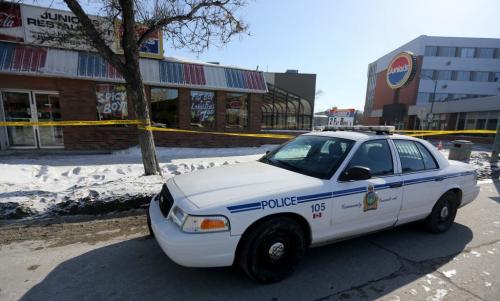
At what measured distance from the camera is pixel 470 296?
2.79 m

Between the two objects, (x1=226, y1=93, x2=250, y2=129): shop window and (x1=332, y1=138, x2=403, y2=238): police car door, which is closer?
(x1=332, y1=138, x2=403, y2=238): police car door

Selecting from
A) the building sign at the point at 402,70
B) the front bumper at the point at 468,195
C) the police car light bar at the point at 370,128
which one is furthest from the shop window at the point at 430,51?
the police car light bar at the point at 370,128

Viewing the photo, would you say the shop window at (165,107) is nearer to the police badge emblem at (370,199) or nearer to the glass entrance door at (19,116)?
the glass entrance door at (19,116)

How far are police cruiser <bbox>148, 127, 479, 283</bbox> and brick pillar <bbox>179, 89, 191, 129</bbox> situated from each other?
8250 mm

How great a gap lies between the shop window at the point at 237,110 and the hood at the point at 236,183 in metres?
9.31

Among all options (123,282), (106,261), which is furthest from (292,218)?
(106,261)

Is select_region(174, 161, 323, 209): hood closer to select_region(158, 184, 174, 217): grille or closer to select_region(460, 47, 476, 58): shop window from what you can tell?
select_region(158, 184, 174, 217): grille

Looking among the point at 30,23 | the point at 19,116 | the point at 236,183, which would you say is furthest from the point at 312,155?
the point at 19,116

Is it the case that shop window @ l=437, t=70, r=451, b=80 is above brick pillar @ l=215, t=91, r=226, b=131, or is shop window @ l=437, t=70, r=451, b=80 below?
above

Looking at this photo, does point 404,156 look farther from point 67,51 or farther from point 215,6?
point 67,51

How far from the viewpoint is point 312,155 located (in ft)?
12.4

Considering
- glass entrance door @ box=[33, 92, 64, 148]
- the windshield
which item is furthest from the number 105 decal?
glass entrance door @ box=[33, 92, 64, 148]

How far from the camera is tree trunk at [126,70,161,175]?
6043 mm

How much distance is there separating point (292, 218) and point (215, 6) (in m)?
5.92
